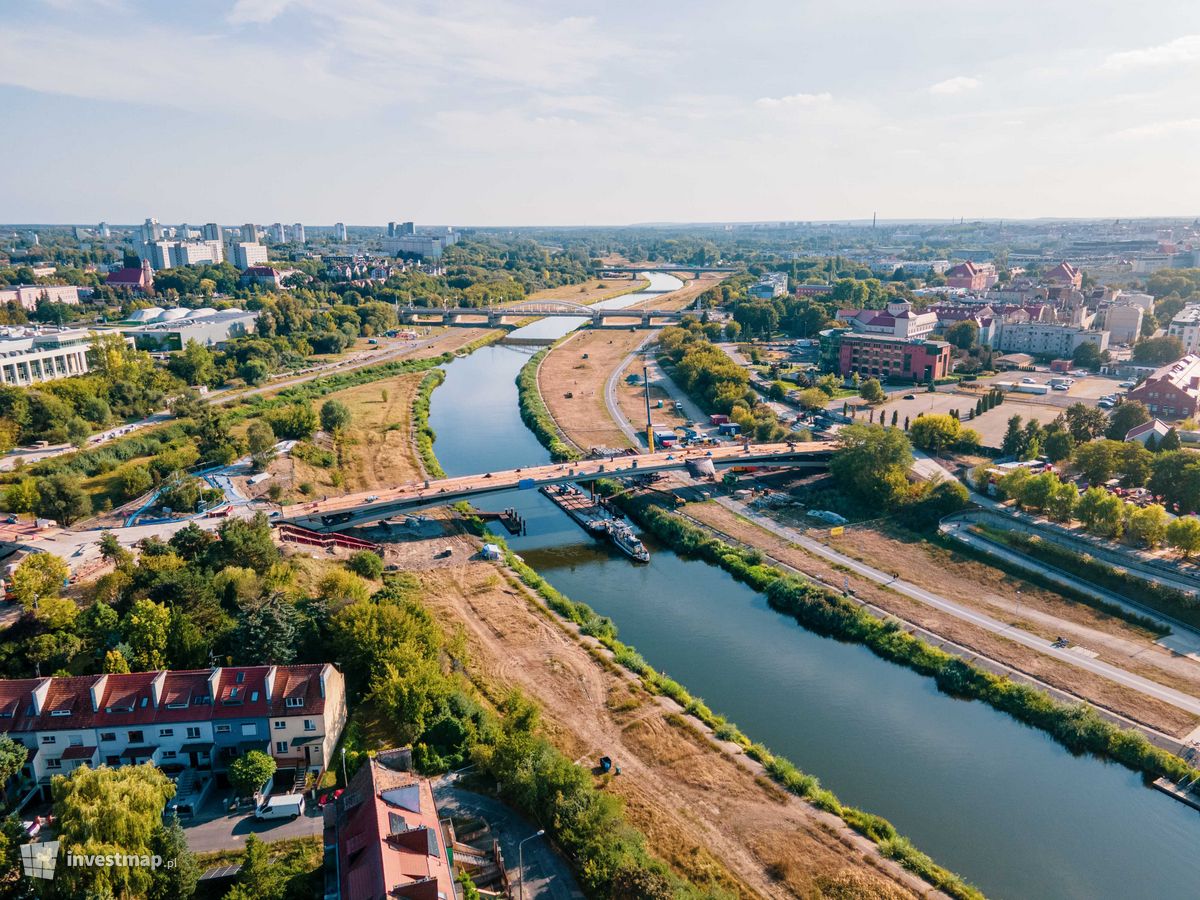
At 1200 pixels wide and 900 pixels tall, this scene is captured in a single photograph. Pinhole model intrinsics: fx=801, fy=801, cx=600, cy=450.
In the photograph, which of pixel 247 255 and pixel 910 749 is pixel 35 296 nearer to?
pixel 247 255

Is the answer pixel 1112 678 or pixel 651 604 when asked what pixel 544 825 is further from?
pixel 1112 678

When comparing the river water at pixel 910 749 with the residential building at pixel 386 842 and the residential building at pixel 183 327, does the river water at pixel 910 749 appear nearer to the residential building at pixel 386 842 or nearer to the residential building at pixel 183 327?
the residential building at pixel 386 842

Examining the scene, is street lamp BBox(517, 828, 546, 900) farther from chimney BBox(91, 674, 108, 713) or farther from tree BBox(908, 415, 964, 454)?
tree BBox(908, 415, 964, 454)

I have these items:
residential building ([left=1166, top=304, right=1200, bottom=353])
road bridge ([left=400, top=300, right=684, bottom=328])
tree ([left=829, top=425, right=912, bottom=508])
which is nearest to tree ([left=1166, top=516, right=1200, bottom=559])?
tree ([left=829, top=425, right=912, bottom=508])

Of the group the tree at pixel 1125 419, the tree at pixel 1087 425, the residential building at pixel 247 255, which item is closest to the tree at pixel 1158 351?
the tree at pixel 1125 419

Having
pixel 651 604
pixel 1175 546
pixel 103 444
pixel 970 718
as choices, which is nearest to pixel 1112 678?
pixel 970 718

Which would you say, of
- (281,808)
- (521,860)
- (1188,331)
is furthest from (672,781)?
(1188,331)

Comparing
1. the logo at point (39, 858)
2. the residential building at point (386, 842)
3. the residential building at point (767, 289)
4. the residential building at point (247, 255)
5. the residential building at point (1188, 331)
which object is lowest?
the logo at point (39, 858)

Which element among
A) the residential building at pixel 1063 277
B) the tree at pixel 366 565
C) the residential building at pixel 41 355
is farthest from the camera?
the residential building at pixel 1063 277

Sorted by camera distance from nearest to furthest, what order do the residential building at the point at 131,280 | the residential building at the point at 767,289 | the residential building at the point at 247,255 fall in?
the residential building at the point at 131,280 → the residential building at the point at 767,289 → the residential building at the point at 247,255
